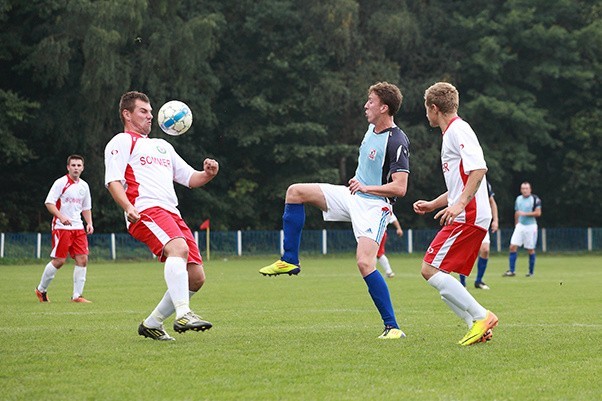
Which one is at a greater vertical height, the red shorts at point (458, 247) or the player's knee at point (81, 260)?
the red shorts at point (458, 247)

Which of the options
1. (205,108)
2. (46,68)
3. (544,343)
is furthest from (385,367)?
(205,108)

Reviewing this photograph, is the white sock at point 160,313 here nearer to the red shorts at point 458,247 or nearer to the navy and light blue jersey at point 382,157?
the navy and light blue jersey at point 382,157

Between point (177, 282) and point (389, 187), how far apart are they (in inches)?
87.0

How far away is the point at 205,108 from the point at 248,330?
3379 centimetres

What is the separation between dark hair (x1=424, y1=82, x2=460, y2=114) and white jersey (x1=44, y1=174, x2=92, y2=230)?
8986mm

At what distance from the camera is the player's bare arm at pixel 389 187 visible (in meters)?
9.49

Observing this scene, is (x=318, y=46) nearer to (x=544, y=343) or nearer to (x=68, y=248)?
(x=68, y=248)

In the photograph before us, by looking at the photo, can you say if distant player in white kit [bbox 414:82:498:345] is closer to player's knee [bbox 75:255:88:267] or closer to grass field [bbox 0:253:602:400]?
grass field [bbox 0:253:602:400]

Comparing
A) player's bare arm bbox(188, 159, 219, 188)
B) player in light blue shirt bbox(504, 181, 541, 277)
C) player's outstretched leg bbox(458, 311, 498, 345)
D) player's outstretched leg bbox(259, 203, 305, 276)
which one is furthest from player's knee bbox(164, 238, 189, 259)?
player in light blue shirt bbox(504, 181, 541, 277)

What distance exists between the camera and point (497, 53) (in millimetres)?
47500

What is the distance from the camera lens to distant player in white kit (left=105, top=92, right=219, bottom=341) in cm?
892

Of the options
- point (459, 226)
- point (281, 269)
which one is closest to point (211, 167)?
point (281, 269)

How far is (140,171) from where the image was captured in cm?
921

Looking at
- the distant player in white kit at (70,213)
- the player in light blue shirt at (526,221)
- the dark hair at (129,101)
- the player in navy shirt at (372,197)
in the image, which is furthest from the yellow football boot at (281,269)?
the player in light blue shirt at (526,221)
